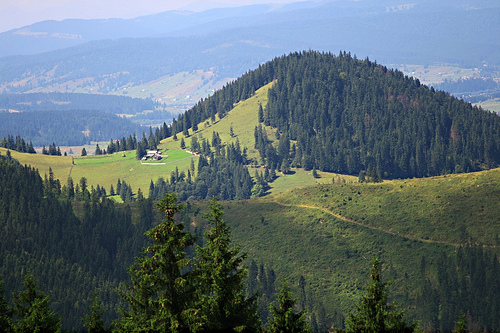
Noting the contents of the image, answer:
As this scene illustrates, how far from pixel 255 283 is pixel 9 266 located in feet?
214

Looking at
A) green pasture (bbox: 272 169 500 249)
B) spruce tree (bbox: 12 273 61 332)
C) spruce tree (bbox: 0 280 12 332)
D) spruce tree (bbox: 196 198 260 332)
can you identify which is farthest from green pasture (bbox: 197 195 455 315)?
spruce tree (bbox: 0 280 12 332)

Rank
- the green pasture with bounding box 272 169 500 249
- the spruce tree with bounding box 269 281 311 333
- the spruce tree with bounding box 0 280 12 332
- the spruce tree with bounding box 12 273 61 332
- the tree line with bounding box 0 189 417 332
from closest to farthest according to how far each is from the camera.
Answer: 1. the tree line with bounding box 0 189 417 332
2. the spruce tree with bounding box 269 281 311 333
3. the spruce tree with bounding box 12 273 61 332
4. the spruce tree with bounding box 0 280 12 332
5. the green pasture with bounding box 272 169 500 249

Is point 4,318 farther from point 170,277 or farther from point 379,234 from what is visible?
point 379,234

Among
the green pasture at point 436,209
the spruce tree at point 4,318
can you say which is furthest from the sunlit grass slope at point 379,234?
the spruce tree at point 4,318

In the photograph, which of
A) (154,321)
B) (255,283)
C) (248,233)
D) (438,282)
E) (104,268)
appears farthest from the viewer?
(248,233)

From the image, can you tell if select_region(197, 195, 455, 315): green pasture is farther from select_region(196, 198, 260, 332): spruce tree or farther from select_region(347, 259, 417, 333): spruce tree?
select_region(196, 198, 260, 332): spruce tree

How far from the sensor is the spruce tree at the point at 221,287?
48.1 m

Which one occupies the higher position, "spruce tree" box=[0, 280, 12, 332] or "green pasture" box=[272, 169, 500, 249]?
"spruce tree" box=[0, 280, 12, 332]

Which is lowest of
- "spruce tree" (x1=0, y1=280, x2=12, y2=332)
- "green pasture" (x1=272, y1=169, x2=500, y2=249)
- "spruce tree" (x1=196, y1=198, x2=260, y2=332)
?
"green pasture" (x1=272, y1=169, x2=500, y2=249)

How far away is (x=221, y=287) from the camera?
48.5 metres

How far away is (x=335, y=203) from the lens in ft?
650

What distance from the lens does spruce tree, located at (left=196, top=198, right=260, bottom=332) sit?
158 feet

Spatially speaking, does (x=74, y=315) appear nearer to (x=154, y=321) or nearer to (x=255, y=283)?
(x=255, y=283)

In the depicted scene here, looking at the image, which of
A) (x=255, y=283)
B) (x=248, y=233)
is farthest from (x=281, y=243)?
(x=255, y=283)
